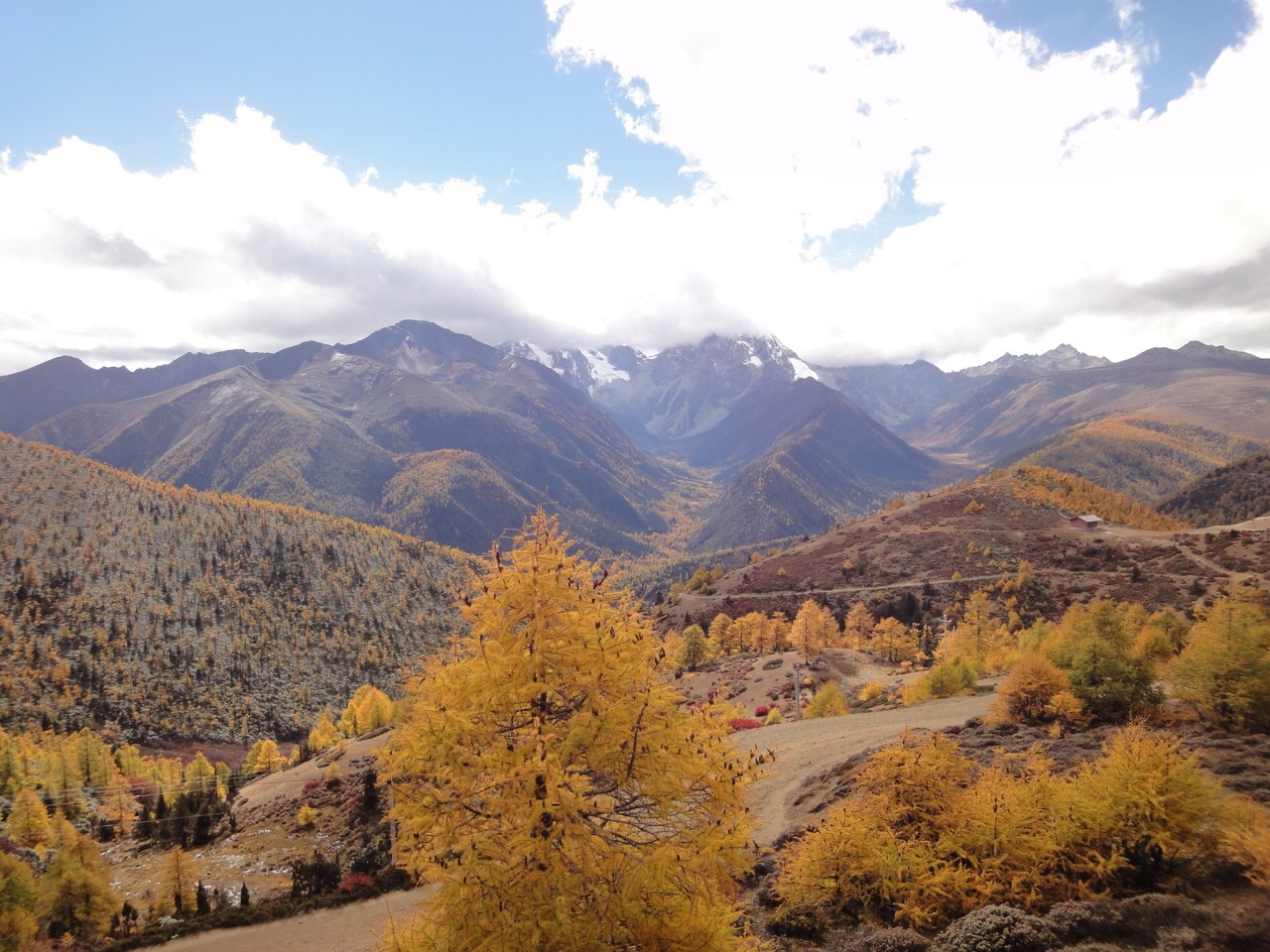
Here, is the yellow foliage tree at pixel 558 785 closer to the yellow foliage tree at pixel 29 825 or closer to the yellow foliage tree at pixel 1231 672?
the yellow foliage tree at pixel 1231 672

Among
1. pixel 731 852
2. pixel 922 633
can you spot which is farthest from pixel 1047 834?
pixel 922 633

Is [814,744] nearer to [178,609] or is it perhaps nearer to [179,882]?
[179,882]

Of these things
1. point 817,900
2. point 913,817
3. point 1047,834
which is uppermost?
point 1047,834

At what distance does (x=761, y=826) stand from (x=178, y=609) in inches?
6898

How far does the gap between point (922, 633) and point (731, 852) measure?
104 metres

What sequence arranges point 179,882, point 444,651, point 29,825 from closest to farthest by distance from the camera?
point 444,651 → point 179,882 → point 29,825

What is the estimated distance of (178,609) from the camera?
494ft

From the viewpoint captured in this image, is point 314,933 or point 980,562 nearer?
point 314,933

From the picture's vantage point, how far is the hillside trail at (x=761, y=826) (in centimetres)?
2758

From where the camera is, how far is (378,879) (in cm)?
3266

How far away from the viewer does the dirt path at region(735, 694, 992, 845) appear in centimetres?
2850

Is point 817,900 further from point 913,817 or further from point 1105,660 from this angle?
point 1105,660

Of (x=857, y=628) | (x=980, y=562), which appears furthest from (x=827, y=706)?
(x=980, y=562)

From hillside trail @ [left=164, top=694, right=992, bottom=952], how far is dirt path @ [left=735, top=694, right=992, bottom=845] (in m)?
0.05
